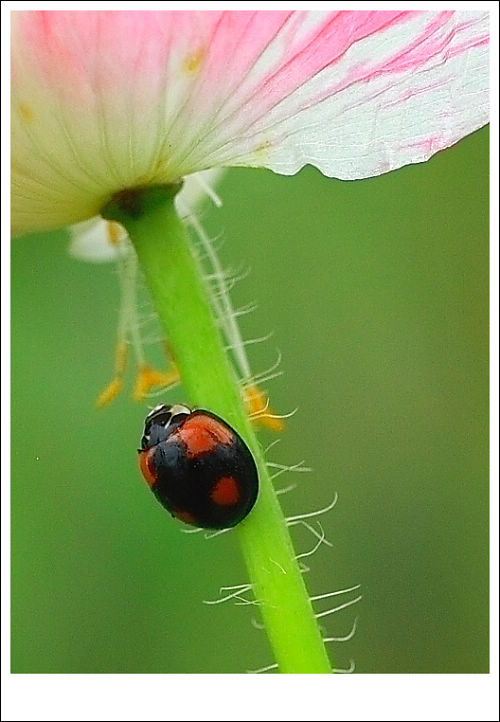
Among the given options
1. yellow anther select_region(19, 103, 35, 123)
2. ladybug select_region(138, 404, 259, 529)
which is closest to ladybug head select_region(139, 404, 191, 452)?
ladybug select_region(138, 404, 259, 529)

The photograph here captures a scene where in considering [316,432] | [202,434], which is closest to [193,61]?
[202,434]

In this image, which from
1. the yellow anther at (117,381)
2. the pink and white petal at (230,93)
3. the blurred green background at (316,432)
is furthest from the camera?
the blurred green background at (316,432)

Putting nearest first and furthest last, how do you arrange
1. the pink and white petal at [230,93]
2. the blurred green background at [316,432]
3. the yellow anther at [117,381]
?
the pink and white petal at [230,93] → the yellow anther at [117,381] → the blurred green background at [316,432]

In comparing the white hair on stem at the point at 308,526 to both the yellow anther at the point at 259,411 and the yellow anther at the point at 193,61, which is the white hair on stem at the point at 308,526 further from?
the yellow anther at the point at 193,61

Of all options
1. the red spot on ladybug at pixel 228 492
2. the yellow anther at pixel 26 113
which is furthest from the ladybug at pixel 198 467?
the yellow anther at pixel 26 113

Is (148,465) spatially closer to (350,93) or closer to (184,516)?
(184,516)

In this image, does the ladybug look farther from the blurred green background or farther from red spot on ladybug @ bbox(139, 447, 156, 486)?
the blurred green background

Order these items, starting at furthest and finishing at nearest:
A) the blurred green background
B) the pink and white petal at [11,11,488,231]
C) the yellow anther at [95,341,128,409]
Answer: the blurred green background, the yellow anther at [95,341,128,409], the pink and white petal at [11,11,488,231]
